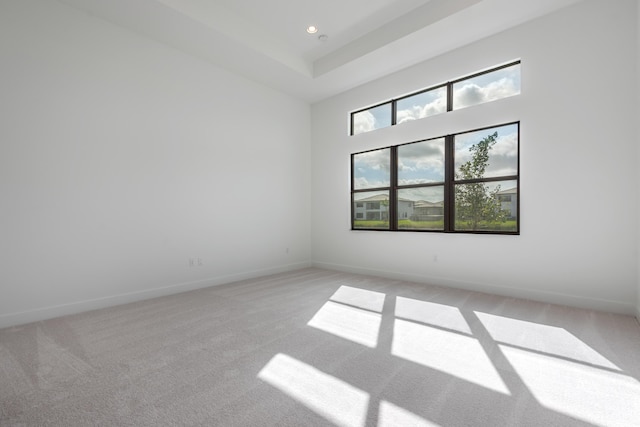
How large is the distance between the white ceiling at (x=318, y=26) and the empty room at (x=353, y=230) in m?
0.03

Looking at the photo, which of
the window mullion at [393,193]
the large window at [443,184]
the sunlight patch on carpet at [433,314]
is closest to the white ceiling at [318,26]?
the large window at [443,184]

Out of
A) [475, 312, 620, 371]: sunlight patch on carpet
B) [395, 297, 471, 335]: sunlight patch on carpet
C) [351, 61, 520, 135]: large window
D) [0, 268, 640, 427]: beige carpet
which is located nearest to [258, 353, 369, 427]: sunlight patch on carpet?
[0, 268, 640, 427]: beige carpet

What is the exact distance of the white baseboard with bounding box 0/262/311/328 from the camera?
3.11 metres

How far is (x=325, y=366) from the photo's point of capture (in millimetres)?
2188

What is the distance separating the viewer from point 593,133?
3434 millimetres

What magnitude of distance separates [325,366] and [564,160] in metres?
3.68

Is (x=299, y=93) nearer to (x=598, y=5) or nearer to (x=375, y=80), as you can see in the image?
(x=375, y=80)

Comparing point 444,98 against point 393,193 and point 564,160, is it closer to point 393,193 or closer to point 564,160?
point 393,193

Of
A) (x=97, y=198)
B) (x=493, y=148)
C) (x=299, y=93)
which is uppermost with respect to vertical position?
(x=299, y=93)

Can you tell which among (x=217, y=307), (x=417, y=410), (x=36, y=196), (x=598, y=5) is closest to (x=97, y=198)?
(x=36, y=196)

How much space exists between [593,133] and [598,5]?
1.44 m

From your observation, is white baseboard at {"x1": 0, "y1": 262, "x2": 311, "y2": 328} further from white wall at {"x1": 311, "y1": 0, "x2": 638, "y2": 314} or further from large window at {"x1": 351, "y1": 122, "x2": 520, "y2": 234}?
white wall at {"x1": 311, "y1": 0, "x2": 638, "y2": 314}

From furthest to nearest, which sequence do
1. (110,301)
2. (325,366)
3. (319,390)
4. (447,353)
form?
(110,301) → (447,353) → (325,366) → (319,390)

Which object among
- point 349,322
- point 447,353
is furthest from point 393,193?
point 447,353
